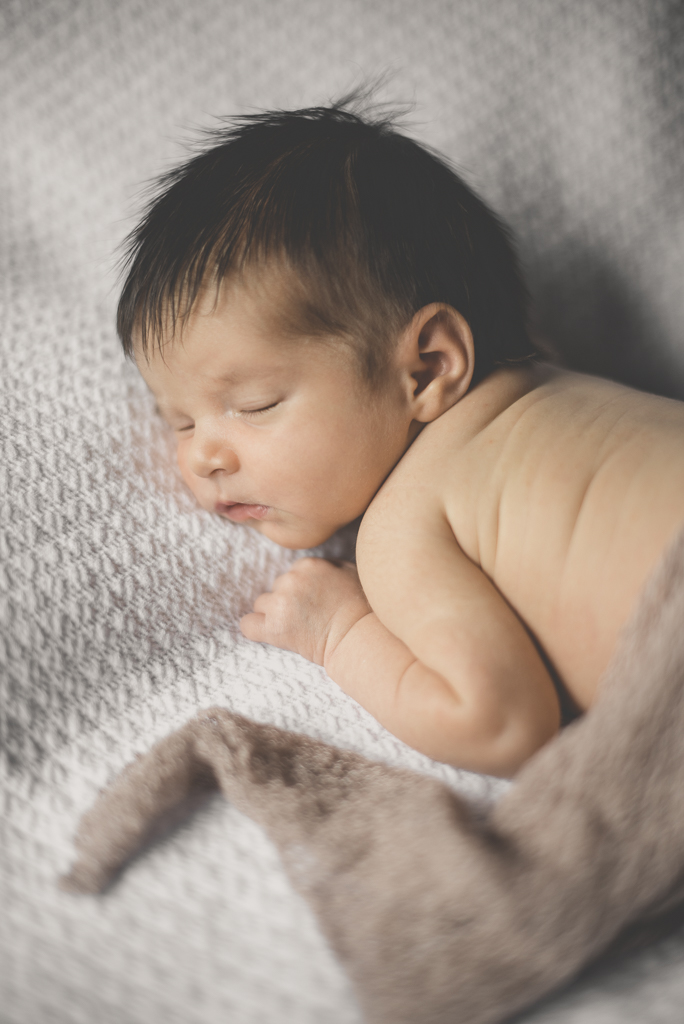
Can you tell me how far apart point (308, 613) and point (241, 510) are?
0.48 feet

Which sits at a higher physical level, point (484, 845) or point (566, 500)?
point (566, 500)

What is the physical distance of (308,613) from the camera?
0.76 m

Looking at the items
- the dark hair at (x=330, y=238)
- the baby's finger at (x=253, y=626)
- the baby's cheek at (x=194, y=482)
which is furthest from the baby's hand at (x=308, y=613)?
the dark hair at (x=330, y=238)

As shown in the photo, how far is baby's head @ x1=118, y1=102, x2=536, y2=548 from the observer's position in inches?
28.6

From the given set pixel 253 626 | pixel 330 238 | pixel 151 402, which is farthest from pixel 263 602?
pixel 330 238

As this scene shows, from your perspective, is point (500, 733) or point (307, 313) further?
point (307, 313)

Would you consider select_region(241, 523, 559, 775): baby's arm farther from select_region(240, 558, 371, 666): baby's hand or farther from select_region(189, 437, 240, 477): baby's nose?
select_region(189, 437, 240, 477): baby's nose

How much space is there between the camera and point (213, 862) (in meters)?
0.57

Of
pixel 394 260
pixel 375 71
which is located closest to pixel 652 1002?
pixel 394 260

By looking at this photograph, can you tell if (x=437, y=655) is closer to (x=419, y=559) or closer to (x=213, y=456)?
(x=419, y=559)

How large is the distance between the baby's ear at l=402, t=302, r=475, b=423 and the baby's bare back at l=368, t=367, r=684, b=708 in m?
0.04

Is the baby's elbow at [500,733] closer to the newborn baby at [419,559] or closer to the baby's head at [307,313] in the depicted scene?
the newborn baby at [419,559]

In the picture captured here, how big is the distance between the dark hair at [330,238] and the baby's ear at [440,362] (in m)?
0.02

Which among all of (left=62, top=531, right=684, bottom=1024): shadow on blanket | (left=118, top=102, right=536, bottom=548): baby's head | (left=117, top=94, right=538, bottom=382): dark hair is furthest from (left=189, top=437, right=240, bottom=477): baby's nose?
(left=62, top=531, right=684, bottom=1024): shadow on blanket
